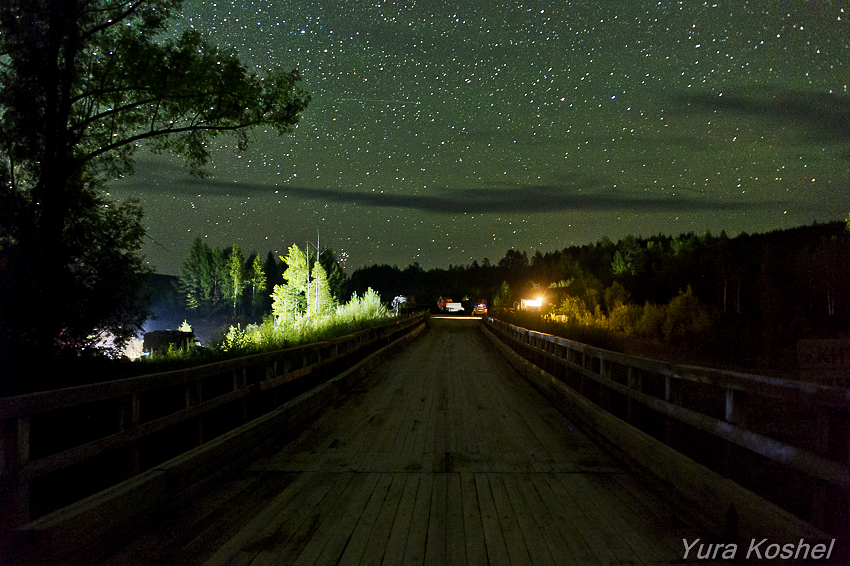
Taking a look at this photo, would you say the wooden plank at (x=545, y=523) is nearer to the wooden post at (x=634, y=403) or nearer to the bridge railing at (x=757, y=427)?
the bridge railing at (x=757, y=427)

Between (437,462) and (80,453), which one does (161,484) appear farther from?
(437,462)

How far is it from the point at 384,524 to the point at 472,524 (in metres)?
0.70

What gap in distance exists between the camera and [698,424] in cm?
495

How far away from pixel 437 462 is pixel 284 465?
170 centimetres

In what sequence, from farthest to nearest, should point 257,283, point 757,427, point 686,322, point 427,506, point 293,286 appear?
1. point 257,283
2. point 293,286
3. point 686,322
4. point 757,427
5. point 427,506

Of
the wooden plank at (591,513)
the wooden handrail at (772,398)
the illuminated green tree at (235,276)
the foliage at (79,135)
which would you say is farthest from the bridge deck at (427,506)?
the illuminated green tree at (235,276)

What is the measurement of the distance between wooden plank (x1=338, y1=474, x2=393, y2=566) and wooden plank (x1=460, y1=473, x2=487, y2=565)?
0.73m

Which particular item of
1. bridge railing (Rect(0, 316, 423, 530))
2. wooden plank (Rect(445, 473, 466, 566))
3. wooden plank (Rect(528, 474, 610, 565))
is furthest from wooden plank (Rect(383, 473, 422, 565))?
bridge railing (Rect(0, 316, 423, 530))

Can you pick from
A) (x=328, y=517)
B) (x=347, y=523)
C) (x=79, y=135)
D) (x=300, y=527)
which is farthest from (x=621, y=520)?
(x=79, y=135)

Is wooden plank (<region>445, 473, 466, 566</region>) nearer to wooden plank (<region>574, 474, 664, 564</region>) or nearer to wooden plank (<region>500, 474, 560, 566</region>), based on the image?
wooden plank (<region>500, 474, 560, 566</region>)

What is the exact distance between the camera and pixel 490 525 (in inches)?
179

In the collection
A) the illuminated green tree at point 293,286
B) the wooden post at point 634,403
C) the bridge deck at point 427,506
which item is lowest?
the bridge deck at point 427,506

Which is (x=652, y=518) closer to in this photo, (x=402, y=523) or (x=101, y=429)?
(x=402, y=523)

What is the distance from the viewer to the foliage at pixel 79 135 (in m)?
10.4
